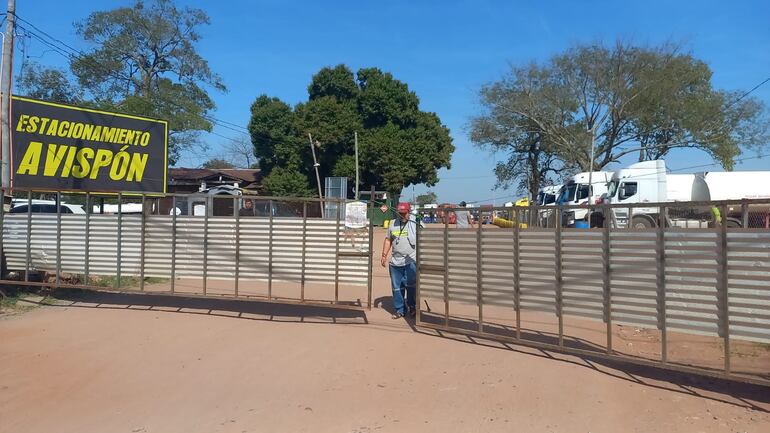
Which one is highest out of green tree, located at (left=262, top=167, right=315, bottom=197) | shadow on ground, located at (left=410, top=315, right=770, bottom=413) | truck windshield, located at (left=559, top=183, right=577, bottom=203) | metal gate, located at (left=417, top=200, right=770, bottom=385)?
green tree, located at (left=262, top=167, right=315, bottom=197)

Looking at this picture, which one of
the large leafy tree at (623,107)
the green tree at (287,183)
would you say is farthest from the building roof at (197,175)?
the large leafy tree at (623,107)

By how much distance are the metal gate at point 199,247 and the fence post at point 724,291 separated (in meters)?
4.31

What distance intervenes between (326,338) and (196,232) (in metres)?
2.74

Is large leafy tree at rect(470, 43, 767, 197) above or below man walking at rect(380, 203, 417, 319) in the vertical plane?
above

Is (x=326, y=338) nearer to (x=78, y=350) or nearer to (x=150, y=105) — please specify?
(x=78, y=350)

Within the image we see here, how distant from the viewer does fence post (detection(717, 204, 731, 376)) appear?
4.80 m

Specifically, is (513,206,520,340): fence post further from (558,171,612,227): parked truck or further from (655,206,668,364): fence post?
(558,171,612,227): parked truck

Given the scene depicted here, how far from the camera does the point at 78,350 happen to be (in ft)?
21.8

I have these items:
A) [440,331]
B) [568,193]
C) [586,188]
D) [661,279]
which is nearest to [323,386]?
[440,331]

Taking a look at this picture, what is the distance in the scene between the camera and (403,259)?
25.9ft

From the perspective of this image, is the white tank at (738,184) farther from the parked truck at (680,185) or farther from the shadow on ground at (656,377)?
the shadow on ground at (656,377)

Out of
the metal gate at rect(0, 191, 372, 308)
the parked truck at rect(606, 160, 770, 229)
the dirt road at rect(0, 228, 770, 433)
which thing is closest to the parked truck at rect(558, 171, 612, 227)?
the parked truck at rect(606, 160, 770, 229)

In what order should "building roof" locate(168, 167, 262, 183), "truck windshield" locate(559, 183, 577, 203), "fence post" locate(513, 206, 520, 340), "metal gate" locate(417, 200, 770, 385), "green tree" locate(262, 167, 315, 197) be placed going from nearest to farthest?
"metal gate" locate(417, 200, 770, 385) → "fence post" locate(513, 206, 520, 340) → "truck windshield" locate(559, 183, 577, 203) → "building roof" locate(168, 167, 262, 183) → "green tree" locate(262, 167, 315, 197)

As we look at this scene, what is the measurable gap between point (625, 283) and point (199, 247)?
5915 millimetres
